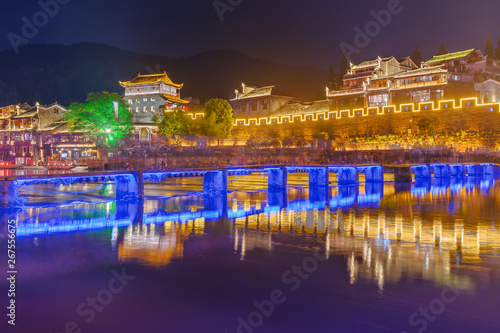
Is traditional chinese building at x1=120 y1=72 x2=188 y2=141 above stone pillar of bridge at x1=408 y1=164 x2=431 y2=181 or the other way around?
above

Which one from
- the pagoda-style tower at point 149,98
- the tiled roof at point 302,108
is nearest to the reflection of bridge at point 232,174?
the tiled roof at point 302,108

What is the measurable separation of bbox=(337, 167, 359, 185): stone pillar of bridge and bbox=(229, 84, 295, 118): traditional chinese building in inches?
1648

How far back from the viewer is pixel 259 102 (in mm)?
85500

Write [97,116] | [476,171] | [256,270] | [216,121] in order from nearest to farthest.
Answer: [256,270] → [476,171] → [97,116] → [216,121]

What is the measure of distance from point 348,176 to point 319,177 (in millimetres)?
4005

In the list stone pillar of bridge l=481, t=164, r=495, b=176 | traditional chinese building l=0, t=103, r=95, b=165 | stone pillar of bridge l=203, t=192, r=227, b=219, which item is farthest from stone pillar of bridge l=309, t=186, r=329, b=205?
traditional chinese building l=0, t=103, r=95, b=165

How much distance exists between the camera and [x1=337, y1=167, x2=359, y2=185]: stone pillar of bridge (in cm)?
4256

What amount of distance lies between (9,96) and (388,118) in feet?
400

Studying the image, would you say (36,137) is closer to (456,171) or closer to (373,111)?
(373,111)

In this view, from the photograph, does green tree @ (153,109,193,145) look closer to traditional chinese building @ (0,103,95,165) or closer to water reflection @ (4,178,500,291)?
traditional chinese building @ (0,103,95,165)

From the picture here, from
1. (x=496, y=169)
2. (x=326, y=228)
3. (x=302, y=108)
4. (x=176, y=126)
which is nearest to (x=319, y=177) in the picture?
(x=326, y=228)

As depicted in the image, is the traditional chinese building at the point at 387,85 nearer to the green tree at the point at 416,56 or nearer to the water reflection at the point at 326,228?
the green tree at the point at 416,56

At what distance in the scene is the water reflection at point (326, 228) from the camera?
47.4 ft

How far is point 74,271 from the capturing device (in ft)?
45.6
